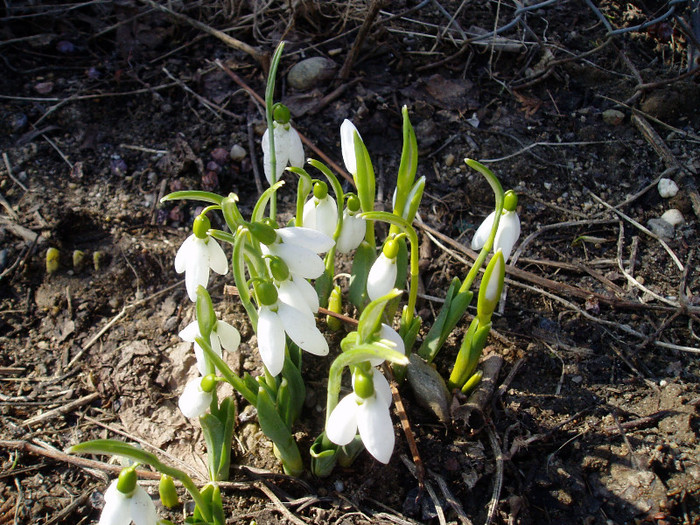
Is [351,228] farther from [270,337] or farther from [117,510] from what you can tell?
[117,510]

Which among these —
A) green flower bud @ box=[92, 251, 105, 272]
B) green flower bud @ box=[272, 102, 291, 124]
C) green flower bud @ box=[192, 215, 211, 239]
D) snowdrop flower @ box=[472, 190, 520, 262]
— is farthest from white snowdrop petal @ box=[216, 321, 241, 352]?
green flower bud @ box=[92, 251, 105, 272]

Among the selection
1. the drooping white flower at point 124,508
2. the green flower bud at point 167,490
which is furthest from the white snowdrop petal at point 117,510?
the green flower bud at point 167,490

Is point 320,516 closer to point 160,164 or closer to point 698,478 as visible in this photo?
point 698,478

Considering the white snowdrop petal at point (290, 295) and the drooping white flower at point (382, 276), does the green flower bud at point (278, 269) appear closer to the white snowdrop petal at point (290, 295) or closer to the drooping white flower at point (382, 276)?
the white snowdrop petal at point (290, 295)

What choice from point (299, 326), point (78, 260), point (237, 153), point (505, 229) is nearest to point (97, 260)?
point (78, 260)

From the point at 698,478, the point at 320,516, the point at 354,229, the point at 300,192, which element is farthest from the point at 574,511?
the point at 300,192

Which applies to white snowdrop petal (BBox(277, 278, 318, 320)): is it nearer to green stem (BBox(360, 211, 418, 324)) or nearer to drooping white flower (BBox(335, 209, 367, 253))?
green stem (BBox(360, 211, 418, 324))
